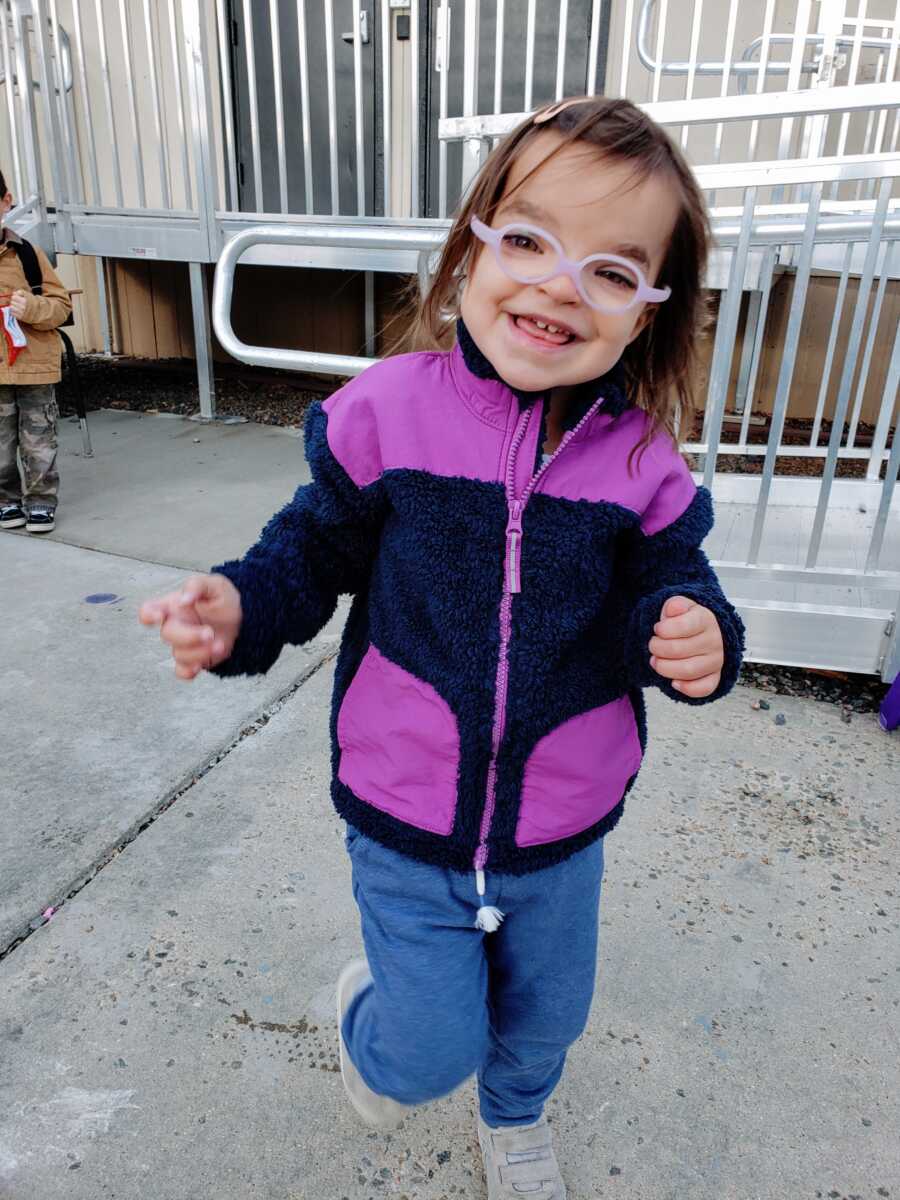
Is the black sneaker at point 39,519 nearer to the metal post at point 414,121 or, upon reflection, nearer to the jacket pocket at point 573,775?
the metal post at point 414,121

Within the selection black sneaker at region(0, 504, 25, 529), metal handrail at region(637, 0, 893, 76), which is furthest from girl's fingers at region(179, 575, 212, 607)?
metal handrail at region(637, 0, 893, 76)

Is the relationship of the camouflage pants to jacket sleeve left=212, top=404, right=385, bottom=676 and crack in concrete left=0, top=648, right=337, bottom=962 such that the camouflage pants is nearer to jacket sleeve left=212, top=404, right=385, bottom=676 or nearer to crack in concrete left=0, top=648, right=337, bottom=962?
crack in concrete left=0, top=648, right=337, bottom=962

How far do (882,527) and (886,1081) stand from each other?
1.69 m

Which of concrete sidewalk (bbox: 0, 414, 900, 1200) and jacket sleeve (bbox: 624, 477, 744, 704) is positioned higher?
jacket sleeve (bbox: 624, 477, 744, 704)

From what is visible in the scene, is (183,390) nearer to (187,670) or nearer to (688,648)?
(187,670)

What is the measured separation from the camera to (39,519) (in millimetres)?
4012

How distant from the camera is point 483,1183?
1.41 m

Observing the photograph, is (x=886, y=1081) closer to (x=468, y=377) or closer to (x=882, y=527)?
(x=468, y=377)

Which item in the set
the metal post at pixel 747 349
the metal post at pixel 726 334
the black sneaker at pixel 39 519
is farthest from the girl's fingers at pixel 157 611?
the metal post at pixel 747 349

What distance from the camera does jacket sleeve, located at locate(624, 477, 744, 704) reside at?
3.69ft

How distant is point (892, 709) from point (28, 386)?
358cm

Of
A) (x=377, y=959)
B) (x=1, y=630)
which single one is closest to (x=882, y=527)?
(x=377, y=959)

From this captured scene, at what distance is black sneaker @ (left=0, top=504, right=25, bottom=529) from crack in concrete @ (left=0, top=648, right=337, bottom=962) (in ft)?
6.34

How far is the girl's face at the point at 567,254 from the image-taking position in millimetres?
1084
